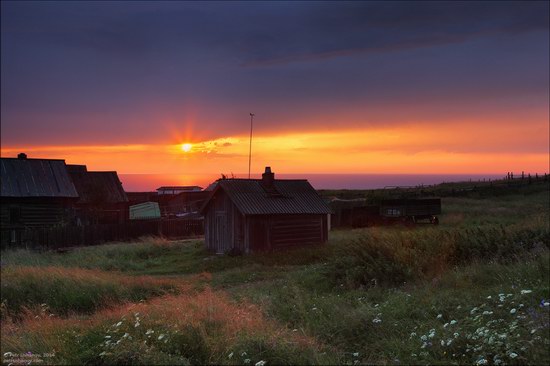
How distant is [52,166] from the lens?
3694cm

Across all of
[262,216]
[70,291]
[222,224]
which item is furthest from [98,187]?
[70,291]

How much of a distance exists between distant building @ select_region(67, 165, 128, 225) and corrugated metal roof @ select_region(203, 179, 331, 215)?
1911 cm

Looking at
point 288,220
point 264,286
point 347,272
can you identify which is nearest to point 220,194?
point 288,220

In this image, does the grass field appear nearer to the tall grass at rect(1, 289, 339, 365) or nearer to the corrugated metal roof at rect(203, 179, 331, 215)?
the tall grass at rect(1, 289, 339, 365)

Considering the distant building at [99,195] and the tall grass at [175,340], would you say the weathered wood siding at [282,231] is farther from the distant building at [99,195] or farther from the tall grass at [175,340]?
the distant building at [99,195]

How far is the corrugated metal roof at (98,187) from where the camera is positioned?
1724 inches

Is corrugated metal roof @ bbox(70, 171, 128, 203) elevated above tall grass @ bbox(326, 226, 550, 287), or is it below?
above

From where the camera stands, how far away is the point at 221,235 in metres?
27.1

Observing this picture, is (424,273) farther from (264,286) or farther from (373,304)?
(264,286)

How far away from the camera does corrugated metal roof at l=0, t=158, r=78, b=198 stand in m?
33.5

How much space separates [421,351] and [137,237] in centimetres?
3108

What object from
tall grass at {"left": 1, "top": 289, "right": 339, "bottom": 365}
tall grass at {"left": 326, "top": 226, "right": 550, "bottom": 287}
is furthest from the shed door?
tall grass at {"left": 1, "top": 289, "right": 339, "bottom": 365}

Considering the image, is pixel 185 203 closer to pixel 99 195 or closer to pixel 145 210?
pixel 145 210

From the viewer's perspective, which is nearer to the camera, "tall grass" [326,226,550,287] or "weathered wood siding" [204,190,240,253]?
"tall grass" [326,226,550,287]
